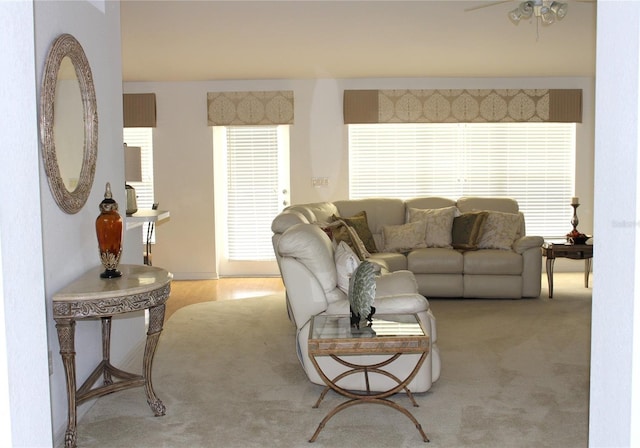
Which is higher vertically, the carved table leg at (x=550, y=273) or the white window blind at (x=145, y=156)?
the white window blind at (x=145, y=156)

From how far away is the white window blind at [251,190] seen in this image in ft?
29.1

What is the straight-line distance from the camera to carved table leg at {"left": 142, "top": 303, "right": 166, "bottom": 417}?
3.63 m

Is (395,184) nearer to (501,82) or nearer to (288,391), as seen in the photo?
(501,82)

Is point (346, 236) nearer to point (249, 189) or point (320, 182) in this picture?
point (320, 182)

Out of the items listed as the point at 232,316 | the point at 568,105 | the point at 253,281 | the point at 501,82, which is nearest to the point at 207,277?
the point at 253,281

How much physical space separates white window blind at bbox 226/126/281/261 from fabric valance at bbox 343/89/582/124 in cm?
118

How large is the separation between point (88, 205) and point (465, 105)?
5714mm

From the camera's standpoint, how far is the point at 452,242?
7320mm

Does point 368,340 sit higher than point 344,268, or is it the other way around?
point 344,268

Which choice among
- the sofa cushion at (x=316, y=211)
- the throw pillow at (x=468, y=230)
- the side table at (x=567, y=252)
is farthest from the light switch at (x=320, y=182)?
the side table at (x=567, y=252)

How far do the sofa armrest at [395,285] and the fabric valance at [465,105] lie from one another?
428 cm

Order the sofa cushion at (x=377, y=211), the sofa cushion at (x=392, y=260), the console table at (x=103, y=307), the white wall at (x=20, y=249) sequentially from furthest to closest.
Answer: the sofa cushion at (x=377, y=211) → the sofa cushion at (x=392, y=260) → the console table at (x=103, y=307) → the white wall at (x=20, y=249)

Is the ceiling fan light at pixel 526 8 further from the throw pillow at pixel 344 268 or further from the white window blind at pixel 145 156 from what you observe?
the white window blind at pixel 145 156

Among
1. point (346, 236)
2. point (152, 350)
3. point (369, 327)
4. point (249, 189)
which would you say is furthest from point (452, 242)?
point (152, 350)
